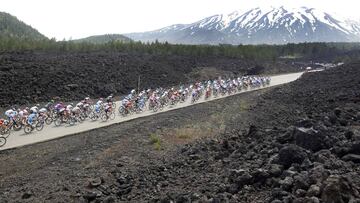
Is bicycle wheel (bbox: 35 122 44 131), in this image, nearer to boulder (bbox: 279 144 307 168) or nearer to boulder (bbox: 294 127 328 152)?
boulder (bbox: 294 127 328 152)

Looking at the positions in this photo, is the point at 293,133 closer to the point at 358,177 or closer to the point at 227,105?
the point at 358,177

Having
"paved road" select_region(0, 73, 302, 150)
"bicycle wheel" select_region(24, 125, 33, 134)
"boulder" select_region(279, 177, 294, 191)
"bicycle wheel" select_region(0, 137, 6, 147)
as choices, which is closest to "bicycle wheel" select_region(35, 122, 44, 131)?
"paved road" select_region(0, 73, 302, 150)

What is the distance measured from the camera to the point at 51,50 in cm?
6322

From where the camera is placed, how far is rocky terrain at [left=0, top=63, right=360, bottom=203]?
1254 cm

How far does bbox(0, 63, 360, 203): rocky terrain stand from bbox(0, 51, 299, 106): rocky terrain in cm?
1690

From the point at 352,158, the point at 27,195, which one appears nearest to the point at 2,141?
the point at 27,195

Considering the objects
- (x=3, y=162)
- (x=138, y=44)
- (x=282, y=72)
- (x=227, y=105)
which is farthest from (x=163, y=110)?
(x=282, y=72)

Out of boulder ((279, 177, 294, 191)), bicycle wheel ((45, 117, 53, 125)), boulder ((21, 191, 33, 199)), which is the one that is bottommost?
boulder ((21, 191, 33, 199))

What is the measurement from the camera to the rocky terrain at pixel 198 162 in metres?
12.5

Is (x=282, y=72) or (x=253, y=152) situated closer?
(x=253, y=152)

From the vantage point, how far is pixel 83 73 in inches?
2108

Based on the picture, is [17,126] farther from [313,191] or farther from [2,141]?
[313,191]

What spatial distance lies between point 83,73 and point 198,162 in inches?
1445

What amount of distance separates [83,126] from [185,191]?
16.3 metres
